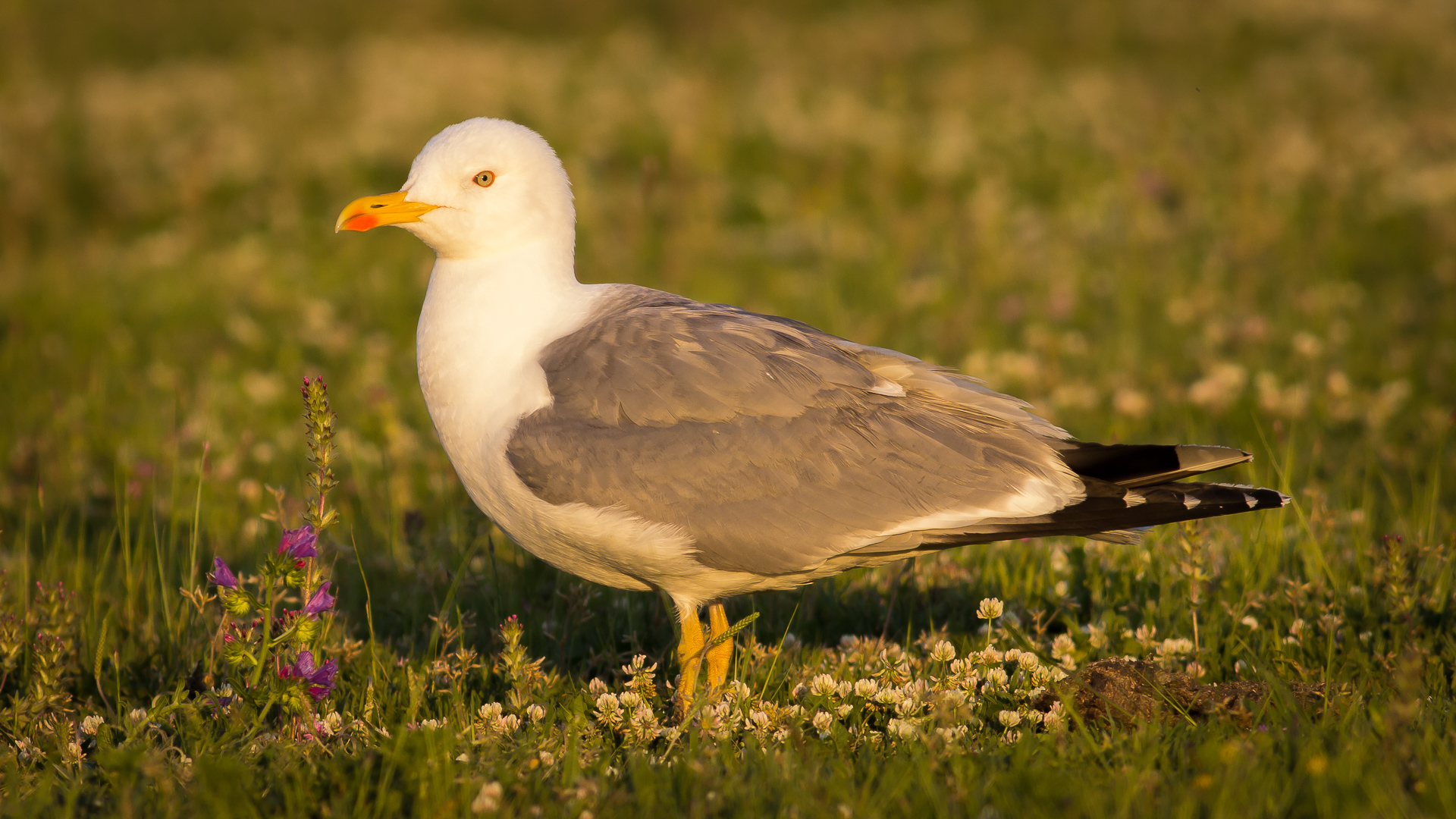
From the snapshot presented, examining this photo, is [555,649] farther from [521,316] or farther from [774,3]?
[774,3]

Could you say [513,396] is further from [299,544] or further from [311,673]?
[311,673]

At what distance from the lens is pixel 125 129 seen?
13.4 metres

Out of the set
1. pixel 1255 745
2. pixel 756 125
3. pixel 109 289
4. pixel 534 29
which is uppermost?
pixel 534 29

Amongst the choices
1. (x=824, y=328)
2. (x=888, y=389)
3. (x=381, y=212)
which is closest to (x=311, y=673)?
(x=381, y=212)

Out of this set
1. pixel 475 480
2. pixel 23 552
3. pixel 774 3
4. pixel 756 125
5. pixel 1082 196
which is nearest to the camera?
pixel 475 480

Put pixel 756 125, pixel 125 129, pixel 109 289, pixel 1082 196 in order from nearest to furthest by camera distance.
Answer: pixel 109 289 → pixel 1082 196 → pixel 756 125 → pixel 125 129

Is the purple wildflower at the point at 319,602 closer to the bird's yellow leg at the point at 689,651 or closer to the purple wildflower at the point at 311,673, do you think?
the purple wildflower at the point at 311,673

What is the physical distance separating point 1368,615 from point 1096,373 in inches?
135

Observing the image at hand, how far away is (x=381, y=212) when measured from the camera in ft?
14.2

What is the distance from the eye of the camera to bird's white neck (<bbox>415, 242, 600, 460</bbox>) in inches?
159

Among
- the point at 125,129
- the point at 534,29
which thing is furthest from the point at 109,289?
the point at 534,29

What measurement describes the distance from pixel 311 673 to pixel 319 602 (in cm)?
22

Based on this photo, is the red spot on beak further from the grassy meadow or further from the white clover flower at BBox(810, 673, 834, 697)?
the white clover flower at BBox(810, 673, 834, 697)

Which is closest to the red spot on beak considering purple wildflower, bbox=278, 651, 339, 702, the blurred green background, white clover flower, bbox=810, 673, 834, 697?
the blurred green background
